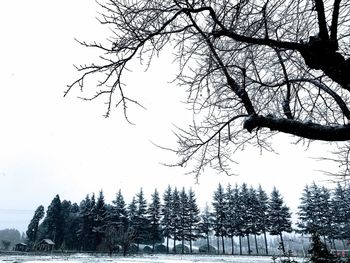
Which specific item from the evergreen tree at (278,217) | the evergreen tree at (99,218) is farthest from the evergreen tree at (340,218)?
the evergreen tree at (99,218)

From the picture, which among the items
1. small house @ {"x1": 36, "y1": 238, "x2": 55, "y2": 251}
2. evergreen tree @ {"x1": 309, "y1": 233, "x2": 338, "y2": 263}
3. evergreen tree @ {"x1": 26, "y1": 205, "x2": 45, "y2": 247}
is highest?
evergreen tree @ {"x1": 26, "y1": 205, "x2": 45, "y2": 247}

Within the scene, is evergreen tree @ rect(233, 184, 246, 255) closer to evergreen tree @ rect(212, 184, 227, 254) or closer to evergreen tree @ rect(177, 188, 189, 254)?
evergreen tree @ rect(212, 184, 227, 254)

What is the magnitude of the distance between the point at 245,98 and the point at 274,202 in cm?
5721

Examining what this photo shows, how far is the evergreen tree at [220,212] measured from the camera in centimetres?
5931

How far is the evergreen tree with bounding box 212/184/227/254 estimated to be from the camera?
59.3 meters

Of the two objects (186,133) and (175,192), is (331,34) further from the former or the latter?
(175,192)

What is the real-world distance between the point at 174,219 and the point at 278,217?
22.0 metres

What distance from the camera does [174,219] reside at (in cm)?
6281

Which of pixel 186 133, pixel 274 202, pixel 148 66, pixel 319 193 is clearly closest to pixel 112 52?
pixel 148 66

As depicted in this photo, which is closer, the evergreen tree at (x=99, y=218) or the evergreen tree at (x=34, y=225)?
the evergreen tree at (x=99, y=218)

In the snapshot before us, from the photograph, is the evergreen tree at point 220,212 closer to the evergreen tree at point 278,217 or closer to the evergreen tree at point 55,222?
the evergreen tree at point 278,217

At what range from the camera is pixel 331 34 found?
3.38m

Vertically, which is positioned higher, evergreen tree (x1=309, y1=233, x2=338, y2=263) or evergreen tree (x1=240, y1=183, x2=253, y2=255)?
evergreen tree (x1=240, y1=183, x2=253, y2=255)

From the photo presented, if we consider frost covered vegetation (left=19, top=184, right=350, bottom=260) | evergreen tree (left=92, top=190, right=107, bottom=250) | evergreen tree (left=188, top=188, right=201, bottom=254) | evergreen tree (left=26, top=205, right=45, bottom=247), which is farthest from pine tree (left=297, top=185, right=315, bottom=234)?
evergreen tree (left=26, top=205, right=45, bottom=247)
